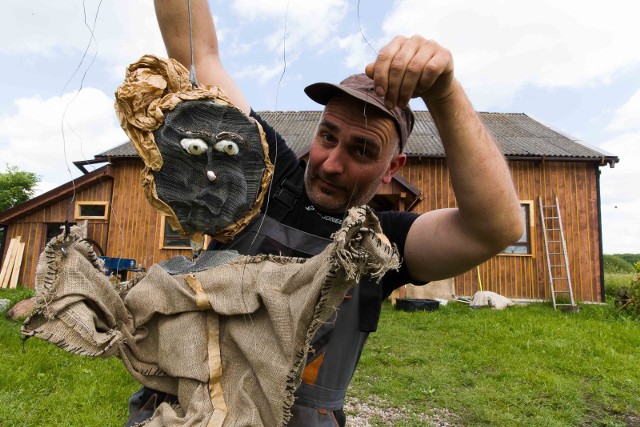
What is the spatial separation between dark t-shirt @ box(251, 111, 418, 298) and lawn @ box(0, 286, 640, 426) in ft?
10.3

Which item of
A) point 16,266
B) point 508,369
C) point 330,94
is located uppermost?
point 330,94

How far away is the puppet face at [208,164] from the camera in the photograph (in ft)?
4.95

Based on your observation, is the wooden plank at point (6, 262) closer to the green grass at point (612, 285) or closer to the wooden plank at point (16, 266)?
the wooden plank at point (16, 266)

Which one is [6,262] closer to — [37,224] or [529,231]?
[37,224]

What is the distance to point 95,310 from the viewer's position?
1412 millimetres

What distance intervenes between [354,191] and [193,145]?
26.3 inches

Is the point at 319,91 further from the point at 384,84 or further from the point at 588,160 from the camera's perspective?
the point at 588,160

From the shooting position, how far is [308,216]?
1.91m

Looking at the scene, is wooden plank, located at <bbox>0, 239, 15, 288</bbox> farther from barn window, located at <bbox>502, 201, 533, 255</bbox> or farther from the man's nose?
the man's nose

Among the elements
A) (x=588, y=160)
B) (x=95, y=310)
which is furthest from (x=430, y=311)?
(x=95, y=310)

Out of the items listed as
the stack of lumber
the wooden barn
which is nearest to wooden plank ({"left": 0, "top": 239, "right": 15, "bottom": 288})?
the stack of lumber

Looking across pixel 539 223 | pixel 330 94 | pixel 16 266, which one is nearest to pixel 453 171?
pixel 330 94

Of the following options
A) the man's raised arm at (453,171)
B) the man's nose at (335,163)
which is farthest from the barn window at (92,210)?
the man's raised arm at (453,171)

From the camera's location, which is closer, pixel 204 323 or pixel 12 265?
pixel 204 323
